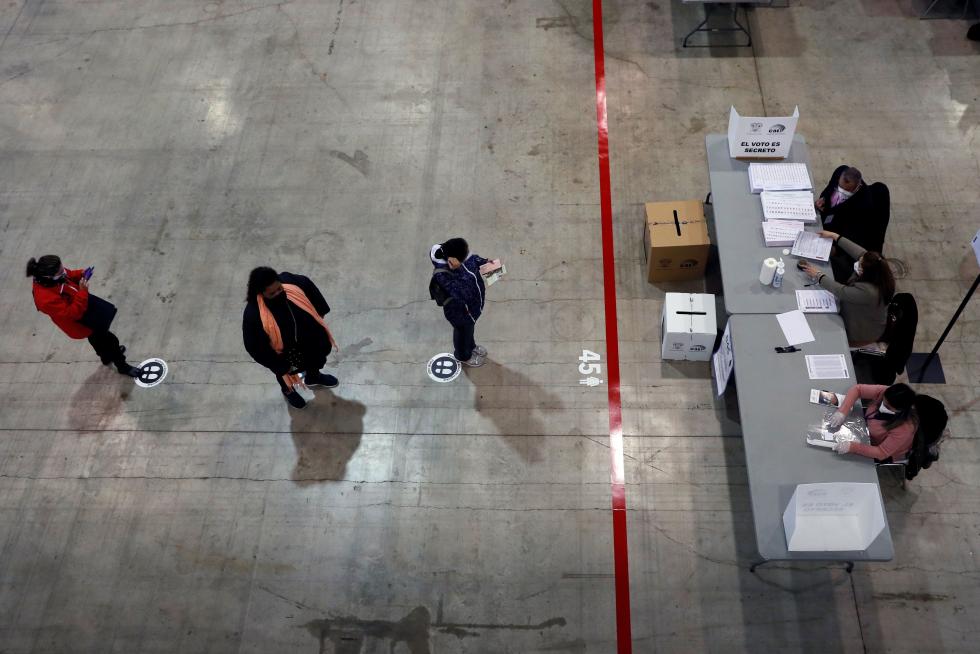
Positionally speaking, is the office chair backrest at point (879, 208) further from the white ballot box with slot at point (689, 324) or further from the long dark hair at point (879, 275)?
the white ballot box with slot at point (689, 324)

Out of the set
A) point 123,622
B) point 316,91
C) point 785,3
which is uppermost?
point 785,3

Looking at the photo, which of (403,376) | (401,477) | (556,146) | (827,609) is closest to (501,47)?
(556,146)

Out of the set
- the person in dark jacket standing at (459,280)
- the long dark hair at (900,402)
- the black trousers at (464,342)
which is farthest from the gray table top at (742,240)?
the black trousers at (464,342)

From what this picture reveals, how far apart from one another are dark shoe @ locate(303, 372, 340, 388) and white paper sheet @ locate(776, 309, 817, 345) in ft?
11.6

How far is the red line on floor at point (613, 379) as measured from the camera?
17.4 feet

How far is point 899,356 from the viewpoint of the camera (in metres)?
5.56

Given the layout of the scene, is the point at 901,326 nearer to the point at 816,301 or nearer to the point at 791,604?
the point at 816,301

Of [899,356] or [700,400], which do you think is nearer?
[899,356]

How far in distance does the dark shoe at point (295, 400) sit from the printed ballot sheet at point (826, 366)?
387 cm

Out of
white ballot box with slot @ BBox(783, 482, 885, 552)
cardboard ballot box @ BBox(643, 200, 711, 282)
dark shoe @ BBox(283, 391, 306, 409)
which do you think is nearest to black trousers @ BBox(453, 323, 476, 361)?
dark shoe @ BBox(283, 391, 306, 409)

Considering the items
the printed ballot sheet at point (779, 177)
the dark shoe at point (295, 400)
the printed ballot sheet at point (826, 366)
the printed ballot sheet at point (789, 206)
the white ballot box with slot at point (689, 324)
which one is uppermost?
the printed ballot sheet at point (779, 177)

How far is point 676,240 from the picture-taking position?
253 inches

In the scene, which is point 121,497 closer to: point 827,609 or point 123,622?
point 123,622

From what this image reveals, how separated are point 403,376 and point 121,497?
240cm
